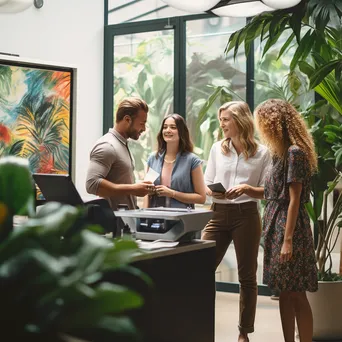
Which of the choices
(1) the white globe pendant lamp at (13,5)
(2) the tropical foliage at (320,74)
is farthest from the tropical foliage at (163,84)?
(1) the white globe pendant lamp at (13,5)

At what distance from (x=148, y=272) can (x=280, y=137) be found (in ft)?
4.23

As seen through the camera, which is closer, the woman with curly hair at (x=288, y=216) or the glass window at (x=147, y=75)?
the woman with curly hair at (x=288, y=216)

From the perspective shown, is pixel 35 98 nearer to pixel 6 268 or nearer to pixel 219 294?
pixel 219 294

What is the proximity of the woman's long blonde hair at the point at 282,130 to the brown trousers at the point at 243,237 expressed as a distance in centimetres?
59

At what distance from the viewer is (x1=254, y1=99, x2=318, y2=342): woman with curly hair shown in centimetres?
396

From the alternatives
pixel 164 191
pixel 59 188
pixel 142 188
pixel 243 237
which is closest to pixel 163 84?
pixel 164 191

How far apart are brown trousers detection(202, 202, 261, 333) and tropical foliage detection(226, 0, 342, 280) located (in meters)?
0.65

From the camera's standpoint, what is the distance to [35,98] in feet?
20.0

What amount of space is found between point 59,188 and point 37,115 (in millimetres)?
2992

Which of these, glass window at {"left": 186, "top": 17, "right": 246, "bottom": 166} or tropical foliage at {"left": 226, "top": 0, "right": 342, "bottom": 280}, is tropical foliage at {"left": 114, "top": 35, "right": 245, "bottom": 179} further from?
tropical foliage at {"left": 226, "top": 0, "right": 342, "bottom": 280}

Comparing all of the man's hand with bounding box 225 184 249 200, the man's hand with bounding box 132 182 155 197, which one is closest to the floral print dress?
the man's hand with bounding box 225 184 249 200

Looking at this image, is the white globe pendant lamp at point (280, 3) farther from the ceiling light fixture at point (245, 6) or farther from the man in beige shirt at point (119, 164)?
the man in beige shirt at point (119, 164)

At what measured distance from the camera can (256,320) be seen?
5.48 meters

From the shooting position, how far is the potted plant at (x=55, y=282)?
29.3 inches
